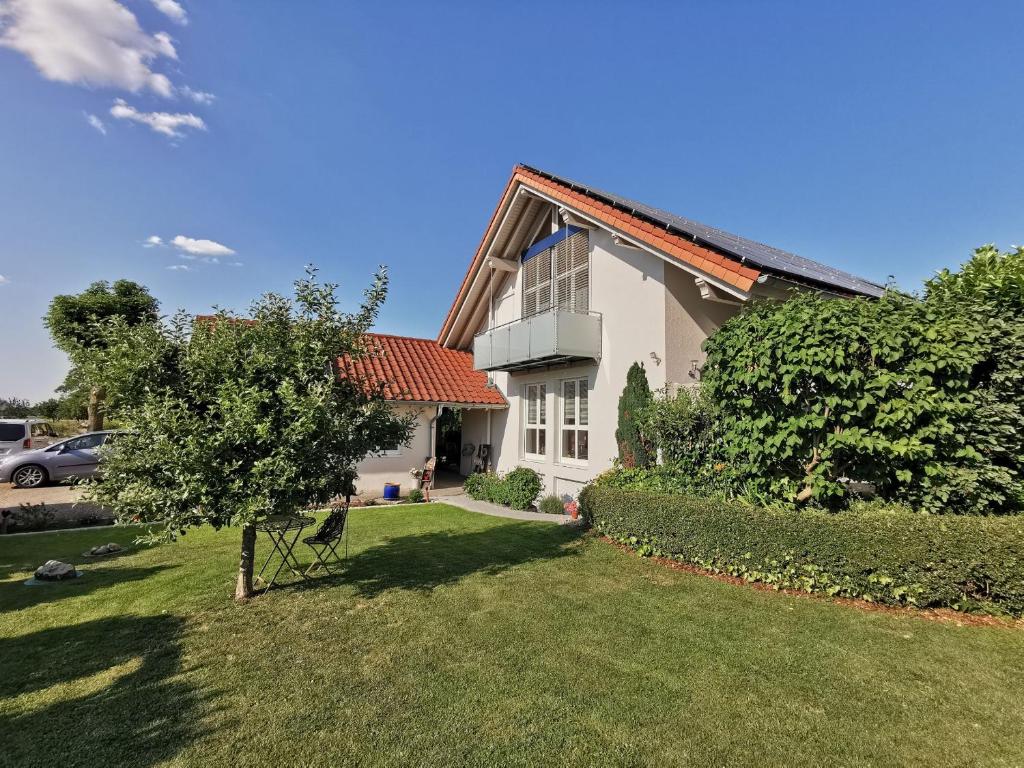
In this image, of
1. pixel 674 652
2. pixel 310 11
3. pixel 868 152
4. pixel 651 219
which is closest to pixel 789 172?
pixel 868 152

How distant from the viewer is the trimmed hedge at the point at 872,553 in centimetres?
505

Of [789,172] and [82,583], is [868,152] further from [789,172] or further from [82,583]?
[82,583]

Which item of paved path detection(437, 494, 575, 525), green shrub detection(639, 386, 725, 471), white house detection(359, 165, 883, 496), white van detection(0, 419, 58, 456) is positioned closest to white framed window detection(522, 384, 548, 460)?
white house detection(359, 165, 883, 496)

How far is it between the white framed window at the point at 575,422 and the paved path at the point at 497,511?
1.81m

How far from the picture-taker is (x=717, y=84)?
11555mm

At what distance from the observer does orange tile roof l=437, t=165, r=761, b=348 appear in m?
7.84

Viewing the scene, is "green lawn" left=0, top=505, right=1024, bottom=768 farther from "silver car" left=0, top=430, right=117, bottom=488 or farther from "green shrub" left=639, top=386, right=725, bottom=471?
"silver car" left=0, top=430, right=117, bottom=488

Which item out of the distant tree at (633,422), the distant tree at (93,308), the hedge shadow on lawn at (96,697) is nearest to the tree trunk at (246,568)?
the hedge shadow on lawn at (96,697)

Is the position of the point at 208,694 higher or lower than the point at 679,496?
lower

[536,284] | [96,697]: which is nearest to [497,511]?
[536,284]

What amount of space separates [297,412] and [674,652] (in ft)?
15.0

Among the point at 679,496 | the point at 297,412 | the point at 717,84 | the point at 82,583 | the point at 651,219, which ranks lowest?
the point at 82,583

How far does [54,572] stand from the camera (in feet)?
21.5

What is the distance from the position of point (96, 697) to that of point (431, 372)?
45.3 ft
